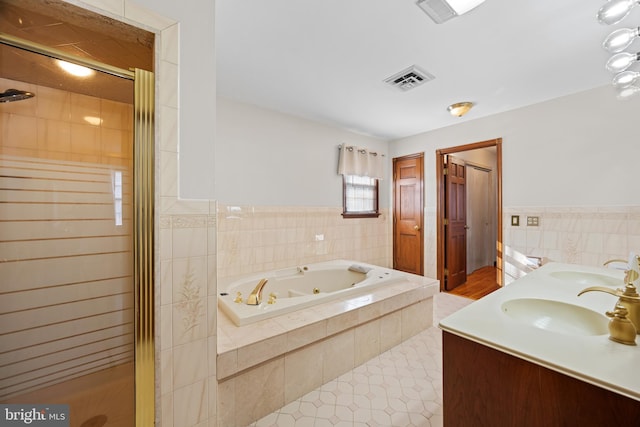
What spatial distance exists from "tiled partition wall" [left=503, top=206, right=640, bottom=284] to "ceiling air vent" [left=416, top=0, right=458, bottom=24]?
7.64 ft

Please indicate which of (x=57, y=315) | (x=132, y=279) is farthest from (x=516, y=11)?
(x=57, y=315)

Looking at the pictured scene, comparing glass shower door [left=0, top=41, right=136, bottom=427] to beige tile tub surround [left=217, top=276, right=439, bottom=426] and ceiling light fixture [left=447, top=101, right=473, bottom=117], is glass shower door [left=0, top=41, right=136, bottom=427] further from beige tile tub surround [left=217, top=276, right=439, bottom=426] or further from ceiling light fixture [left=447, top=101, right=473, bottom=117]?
ceiling light fixture [left=447, top=101, right=473, bottom=117]

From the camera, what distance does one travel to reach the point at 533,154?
2756 mm

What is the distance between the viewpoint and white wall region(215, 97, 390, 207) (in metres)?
2.62

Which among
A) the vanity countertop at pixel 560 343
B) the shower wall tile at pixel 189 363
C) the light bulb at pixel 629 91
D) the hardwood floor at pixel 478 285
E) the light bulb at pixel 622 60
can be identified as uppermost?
the light bulb at pixel 622 60

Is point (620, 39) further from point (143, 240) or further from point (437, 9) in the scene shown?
point (143, 240)

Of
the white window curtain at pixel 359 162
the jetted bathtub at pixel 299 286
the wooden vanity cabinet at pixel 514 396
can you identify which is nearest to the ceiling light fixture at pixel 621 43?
the wooden vanity cabinet at pixel 514 396

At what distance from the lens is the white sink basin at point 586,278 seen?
4.41 feet

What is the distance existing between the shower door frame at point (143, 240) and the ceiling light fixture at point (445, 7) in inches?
58.8

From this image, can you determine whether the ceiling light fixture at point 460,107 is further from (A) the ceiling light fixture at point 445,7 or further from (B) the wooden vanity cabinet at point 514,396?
(B) the wooden vanity cabinet at point 514,396

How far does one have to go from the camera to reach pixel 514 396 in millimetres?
685

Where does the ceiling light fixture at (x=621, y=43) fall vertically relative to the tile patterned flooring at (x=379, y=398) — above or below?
above

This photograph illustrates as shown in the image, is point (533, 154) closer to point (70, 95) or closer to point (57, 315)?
point (70, 95)

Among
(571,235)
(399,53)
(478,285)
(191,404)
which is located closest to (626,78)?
(399,53)
